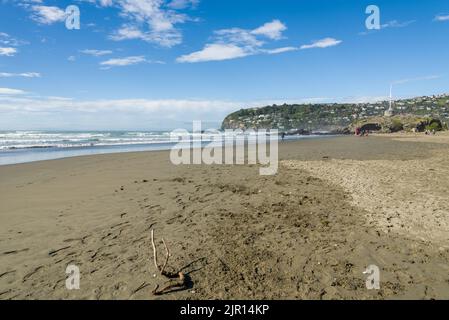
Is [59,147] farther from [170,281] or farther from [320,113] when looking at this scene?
[320,113]

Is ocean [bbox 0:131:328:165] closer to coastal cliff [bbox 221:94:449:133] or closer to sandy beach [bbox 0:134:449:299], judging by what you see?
sandy beach [bbox 0:134:449:299]

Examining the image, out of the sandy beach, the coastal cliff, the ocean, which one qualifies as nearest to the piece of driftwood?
the sandy beach

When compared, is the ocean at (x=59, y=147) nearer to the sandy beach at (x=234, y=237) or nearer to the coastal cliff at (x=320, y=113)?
the sandy beach at (x=234, y=237)

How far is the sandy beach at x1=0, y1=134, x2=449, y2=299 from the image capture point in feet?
14.2

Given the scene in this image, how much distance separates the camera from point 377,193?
926 cm

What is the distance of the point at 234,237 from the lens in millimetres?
6133

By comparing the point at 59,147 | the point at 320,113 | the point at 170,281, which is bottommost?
the point at 170,281

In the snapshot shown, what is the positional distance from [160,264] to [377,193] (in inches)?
287

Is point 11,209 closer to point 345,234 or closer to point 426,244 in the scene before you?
point 345,234

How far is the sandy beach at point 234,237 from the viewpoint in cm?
434

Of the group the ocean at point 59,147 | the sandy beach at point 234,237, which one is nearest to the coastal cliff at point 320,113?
the ocean at point 59,147

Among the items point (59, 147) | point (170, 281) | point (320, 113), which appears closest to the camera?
point (170, 281)

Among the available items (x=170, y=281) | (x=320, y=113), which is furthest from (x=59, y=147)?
(x=320, y=113)

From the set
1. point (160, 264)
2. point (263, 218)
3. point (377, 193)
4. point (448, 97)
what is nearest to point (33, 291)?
point (160, 264)
